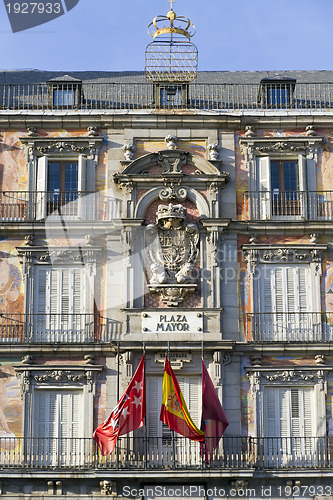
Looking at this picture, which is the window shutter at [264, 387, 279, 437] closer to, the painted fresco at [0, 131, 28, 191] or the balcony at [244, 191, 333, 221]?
the balcony at [244, 191, 333, 221]

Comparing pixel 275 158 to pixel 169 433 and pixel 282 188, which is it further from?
pixel 169 433

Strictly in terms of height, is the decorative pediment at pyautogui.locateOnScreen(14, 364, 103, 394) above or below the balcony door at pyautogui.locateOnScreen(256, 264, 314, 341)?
below

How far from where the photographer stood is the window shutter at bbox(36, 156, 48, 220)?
3666cm

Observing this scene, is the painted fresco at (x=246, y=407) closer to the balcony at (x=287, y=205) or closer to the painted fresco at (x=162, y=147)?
the balcony at (x=287, y=205)

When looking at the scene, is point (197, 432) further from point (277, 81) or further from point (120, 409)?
point (277, 81)

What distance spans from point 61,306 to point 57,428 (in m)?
3.73

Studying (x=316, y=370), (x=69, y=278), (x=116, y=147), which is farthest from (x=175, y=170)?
(x=316, y=370)

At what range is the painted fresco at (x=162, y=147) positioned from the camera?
37344 mm

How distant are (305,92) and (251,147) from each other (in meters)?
4.03

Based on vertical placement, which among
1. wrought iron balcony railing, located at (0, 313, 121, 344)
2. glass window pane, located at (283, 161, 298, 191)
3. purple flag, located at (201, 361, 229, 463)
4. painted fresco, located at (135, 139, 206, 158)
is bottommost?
purple flag, located at (201, 361, 229, 463)

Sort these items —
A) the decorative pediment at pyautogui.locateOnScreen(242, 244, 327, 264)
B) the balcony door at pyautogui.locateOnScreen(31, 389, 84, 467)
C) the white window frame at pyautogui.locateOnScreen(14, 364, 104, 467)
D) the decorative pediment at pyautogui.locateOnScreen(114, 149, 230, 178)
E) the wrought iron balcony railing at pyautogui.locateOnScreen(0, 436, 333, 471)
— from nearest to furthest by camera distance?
the wrought iron balcony railing at pyautogui.locateOnScreen(0, 436, 333, 471), the balcony door at pyautogui.locateOnScreen(31, 389, 84, 467), the white window frame at pyautogui.locateOnScreen(14, 364, 104, 467), the decorative pediment at pyautogui.locateOnScreen(242, 244, 327, 264), the decorative pediment at pyautogui.locateOnScreen(114, 149, 230, 178)

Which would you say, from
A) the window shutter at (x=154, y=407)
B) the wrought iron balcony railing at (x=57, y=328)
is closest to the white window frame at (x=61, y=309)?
the wrought iron balcony railing at (x=57, y=328)

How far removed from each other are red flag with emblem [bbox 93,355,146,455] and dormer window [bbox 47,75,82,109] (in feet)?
32.9

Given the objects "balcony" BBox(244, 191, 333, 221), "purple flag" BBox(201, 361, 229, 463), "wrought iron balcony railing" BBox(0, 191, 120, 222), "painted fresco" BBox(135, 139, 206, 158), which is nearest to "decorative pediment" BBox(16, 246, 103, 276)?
"wrought iron balcony railing" BBox(0, 191, 120, 222)
